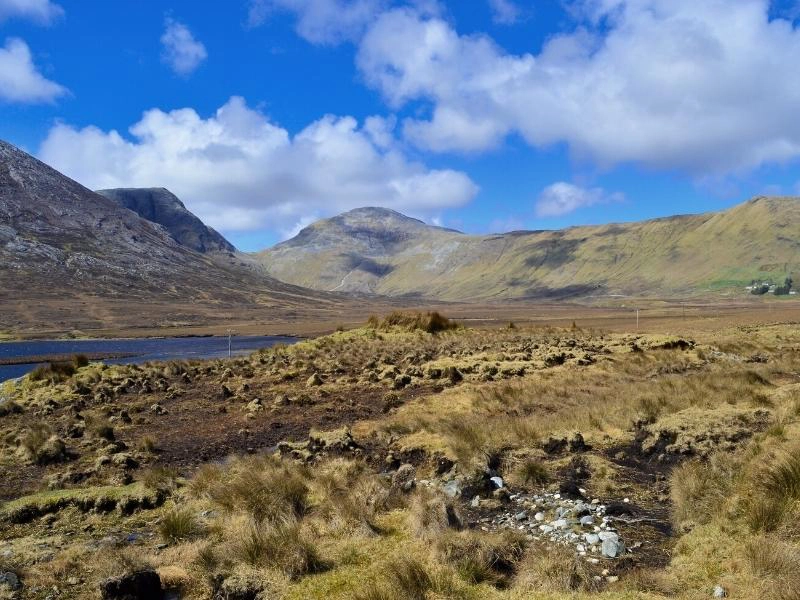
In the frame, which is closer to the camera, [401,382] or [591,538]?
[591,538]

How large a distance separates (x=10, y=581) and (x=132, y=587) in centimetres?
174

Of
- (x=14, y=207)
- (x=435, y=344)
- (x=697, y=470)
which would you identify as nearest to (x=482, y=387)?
(x=697, y=470)

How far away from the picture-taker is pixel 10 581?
6.80 metres

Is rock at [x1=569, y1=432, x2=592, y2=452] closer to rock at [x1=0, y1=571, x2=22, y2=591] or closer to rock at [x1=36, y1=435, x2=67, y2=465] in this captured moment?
rock at [x1=0, y1=571, x2=22, y2=591]

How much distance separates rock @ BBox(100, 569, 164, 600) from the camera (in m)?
6.29

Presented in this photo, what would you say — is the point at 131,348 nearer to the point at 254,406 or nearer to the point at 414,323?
the point at 414,323

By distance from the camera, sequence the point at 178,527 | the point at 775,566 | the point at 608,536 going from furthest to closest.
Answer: the point at 178,527 < the point at 608,536 < the point at 775,566

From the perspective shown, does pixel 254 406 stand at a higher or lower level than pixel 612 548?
lower

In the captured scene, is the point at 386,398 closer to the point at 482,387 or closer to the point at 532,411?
the point at 482,387

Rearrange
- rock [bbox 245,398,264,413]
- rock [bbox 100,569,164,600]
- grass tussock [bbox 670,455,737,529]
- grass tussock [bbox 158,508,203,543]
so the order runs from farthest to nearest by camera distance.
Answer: rock [bbox 245,398,264,413] < grass tussock [bbox 158,508,203,543] < grass tussock [bbox 670,455,737,529] < rock [bbox 100,569,164,600]

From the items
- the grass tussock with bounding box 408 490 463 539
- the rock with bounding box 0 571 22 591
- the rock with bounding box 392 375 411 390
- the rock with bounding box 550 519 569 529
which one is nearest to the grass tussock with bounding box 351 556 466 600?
the grass tussock with bounding box 408 490 463 539

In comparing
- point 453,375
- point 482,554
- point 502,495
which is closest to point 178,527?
point 482,554

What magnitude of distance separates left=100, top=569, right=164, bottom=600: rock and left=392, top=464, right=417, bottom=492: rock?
4.23m

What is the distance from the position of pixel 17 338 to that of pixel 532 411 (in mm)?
103736
